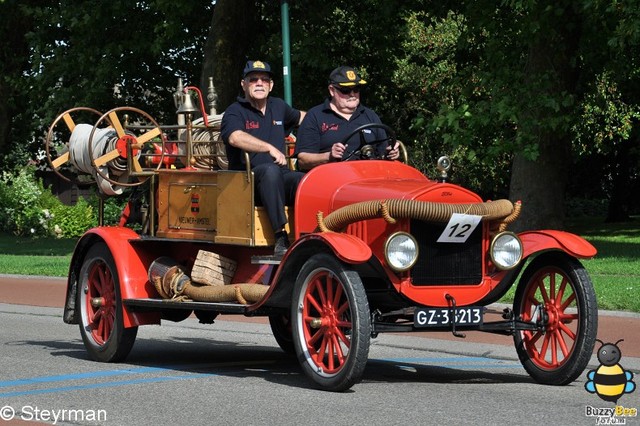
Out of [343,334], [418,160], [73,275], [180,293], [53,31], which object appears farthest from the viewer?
[418,160]

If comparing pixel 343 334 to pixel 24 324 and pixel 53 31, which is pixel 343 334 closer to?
pixel 24 324

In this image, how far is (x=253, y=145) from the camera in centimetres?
950

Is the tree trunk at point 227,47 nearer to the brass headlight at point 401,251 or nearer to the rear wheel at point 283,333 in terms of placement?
the rear wheel at point 283,333

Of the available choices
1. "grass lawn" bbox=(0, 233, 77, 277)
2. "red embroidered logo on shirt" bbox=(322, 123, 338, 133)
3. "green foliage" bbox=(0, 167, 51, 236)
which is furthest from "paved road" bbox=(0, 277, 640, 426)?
"green foliage" bbox=(0, 167, 51, 236)

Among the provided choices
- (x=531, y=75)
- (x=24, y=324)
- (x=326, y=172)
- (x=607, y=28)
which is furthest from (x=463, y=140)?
(x=326, y=172)

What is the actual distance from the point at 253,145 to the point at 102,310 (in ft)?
7.03

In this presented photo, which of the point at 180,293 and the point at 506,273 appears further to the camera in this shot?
the point at 180,293

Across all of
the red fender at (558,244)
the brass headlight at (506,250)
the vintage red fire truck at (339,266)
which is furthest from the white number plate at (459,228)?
the red fender at (558,244)

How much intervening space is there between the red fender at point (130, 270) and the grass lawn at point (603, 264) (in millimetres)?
5443

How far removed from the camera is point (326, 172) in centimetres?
908

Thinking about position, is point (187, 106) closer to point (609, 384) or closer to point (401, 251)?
point (401, 251)

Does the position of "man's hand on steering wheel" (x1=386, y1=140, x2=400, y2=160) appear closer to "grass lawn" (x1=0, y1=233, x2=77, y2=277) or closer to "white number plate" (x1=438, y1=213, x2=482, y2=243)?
"white number plate" (x1=438, y1=213, x2=482, y2=243)

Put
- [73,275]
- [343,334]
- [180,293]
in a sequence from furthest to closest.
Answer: [73,275] < [180,293] < [343,334]

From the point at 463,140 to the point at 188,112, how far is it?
10.7 metres
